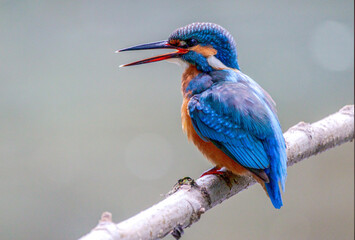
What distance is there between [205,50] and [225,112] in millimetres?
254

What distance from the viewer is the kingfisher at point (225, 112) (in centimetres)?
144

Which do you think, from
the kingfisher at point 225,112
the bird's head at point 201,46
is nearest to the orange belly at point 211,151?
the kingfisher at point 225,112

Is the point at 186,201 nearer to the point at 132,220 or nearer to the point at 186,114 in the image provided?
the point at 132,220

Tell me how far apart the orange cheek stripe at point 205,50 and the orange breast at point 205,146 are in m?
0.06

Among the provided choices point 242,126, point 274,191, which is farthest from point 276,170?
point 242,126

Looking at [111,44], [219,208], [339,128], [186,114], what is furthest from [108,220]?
[111,44]

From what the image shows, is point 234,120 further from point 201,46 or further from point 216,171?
point 201,46

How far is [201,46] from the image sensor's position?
1654 millimetres

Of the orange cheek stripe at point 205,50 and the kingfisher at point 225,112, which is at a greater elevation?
the orange cheek stripe at point 205,50

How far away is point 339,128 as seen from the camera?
1830mm

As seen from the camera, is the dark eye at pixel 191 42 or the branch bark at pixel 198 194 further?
the dark eye at pixel 191 42

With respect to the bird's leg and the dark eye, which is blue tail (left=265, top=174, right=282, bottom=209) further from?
the dark eye

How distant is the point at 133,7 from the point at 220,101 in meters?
3.49

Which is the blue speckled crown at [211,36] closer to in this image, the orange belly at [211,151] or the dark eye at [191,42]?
the dark eye at [191,42]
